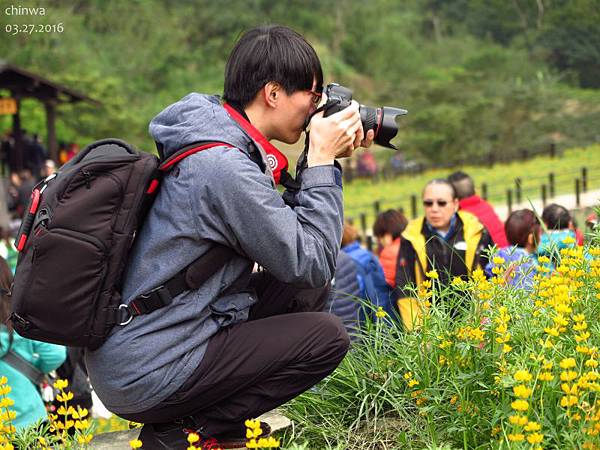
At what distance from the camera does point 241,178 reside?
2.86 meters

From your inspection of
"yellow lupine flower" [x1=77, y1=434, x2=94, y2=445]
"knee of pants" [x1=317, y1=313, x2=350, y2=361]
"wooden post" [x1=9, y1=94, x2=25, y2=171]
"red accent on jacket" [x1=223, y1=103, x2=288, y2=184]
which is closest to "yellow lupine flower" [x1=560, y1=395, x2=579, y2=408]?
"knee of pants" [x1=317, y1=313, x2=350, y2=361]

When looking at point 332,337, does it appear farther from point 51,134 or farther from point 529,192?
point 51,134

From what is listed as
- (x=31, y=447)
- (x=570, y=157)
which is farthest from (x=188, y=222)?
(x=570, y=157)

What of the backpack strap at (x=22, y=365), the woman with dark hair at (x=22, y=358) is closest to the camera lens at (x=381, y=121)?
the woman with dark hair at (x=22, y=358)

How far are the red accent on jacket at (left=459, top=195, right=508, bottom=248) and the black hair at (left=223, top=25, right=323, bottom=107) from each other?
3972 millimetres

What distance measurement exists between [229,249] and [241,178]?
261 mm

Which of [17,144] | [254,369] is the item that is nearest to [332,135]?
[254,369]

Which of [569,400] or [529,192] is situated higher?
[569,400]

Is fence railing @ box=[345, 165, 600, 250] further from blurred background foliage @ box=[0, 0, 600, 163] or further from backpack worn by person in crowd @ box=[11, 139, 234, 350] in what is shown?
backpack worn by person in crowd @ box=[11, 139, 234, 350]

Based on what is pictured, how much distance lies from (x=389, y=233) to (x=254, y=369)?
4.02 meters

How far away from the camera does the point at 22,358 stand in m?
4.49

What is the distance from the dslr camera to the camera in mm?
3166

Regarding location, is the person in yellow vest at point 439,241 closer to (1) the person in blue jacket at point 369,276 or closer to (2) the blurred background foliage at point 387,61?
(1) the person in blue jacket at point 369,276

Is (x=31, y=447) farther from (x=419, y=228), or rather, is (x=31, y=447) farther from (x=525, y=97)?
(x=525, y=97)
